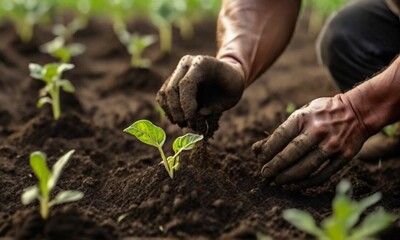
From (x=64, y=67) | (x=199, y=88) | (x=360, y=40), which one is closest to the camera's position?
(x=199, y=88)

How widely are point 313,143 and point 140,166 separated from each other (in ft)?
2.72

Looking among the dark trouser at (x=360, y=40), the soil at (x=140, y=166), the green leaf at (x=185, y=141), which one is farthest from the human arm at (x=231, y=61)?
the dark trouser at (x=360, y=40)

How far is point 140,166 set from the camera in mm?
2715

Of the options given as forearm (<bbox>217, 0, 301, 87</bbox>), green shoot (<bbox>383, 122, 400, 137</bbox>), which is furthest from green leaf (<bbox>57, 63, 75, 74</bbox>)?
green shoot (<bbox>383, 122, 400, 137</bbox>)

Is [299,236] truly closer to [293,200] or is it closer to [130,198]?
[293,200]

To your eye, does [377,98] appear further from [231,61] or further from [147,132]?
[147,132]

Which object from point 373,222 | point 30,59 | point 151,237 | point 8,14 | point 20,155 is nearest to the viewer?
point 373,222

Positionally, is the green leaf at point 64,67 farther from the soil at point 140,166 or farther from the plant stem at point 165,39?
the plant stem at point 165,39

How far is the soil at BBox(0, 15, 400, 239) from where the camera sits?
2.02 metres

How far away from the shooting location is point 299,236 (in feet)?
6.57

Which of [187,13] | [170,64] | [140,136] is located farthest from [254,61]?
[187,13]

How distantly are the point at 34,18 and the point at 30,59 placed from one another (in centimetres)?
34

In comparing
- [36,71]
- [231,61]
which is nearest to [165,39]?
[36,71]

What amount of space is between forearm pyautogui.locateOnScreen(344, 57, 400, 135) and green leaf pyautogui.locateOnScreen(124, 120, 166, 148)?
0.70 meters
